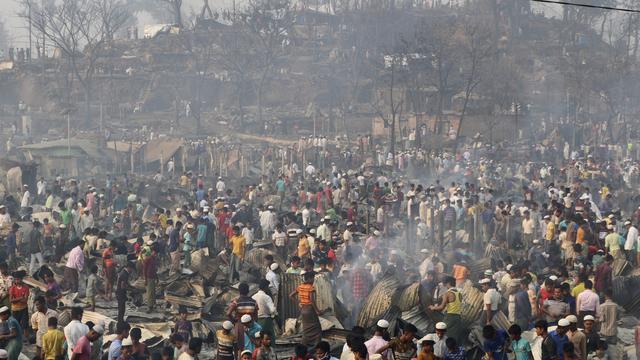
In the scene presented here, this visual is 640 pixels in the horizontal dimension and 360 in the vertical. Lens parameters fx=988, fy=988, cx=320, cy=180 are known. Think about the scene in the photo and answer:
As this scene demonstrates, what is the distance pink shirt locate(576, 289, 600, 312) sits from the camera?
1294 cm

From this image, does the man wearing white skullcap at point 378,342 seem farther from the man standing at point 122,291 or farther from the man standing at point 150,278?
the man standing at point 150,278

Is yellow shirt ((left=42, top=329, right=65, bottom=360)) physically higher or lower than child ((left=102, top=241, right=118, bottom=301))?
higher

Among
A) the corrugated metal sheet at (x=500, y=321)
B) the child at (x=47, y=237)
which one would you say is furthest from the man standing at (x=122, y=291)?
the corrugated metal sheet at (x=500, y=321)

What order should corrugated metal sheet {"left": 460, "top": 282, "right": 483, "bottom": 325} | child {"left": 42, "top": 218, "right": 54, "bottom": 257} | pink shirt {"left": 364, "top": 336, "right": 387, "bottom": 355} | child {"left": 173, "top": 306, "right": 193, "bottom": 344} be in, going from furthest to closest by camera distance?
child {"left": 42, "top": 218, "right": 54, "bottom": 257}, corrugated metal sheet {"left": 460, "top": 282, "right": 483, "bottom": 325}, child {"left": 173, "top": 306, "right": 193, "bottom": 344}, pink shirt {"left": 364, "top": 336, "right": 387, "bottom": 355}

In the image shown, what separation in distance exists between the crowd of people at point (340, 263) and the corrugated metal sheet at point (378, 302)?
0.18 m

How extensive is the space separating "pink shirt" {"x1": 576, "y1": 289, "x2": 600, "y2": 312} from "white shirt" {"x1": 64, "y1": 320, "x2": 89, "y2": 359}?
6332 millimetres

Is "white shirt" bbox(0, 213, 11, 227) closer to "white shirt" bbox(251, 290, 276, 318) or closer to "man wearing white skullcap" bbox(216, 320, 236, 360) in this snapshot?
"white shirt" bbox(251, 290, 276, 318)

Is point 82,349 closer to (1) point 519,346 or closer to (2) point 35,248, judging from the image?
(1) point 519,346

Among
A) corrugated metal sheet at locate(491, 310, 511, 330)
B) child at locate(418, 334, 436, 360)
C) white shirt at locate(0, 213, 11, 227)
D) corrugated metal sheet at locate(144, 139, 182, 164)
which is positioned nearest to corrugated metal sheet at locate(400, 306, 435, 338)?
corrugated metal sheet at locate(491, 310, 511, 330)

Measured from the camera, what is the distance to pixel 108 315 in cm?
1617

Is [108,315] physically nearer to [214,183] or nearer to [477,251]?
[477,251]

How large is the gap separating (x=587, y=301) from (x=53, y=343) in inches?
266

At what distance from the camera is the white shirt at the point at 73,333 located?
1132cm

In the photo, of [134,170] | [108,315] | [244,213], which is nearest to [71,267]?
[108,315]
